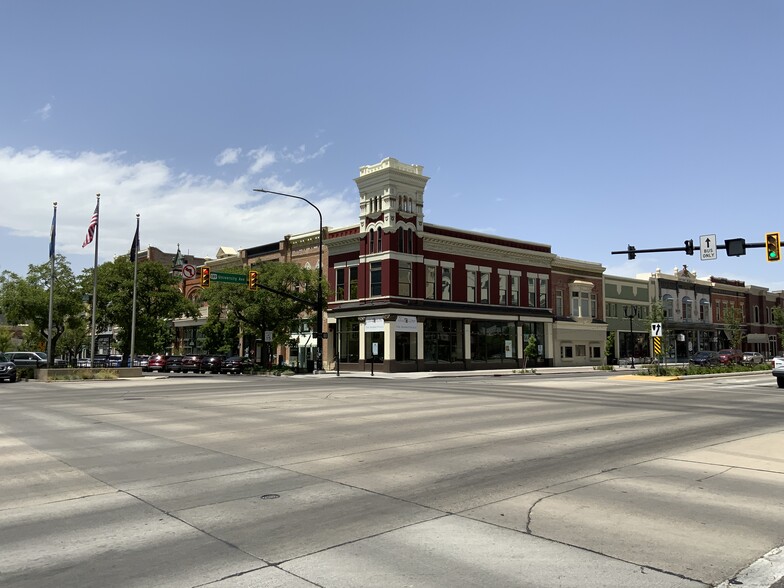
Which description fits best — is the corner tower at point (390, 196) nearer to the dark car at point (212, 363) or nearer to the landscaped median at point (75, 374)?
the dark car at point (212, 363)

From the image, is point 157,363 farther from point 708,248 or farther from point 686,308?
point 686,308

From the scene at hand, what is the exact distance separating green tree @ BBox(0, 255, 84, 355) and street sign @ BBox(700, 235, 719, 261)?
41274 millimetres

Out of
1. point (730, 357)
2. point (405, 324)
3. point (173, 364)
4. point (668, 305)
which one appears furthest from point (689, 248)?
point (668, 305)

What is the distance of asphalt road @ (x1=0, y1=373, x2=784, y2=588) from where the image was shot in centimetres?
506

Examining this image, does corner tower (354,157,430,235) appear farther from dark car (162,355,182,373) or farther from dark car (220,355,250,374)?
dark car (162,355,182,373)

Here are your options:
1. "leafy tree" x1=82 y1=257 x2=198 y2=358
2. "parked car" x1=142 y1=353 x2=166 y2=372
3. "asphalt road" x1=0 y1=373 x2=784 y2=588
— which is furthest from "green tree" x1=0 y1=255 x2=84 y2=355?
"asphalt road" x1=0 y1=373 x2=784 y2=588

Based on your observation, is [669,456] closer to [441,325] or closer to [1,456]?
[1,456]

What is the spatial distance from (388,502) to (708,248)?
24.8m

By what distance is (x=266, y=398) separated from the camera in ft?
68.6

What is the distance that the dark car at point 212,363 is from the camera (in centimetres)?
5041

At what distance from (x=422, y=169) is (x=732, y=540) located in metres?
45.2

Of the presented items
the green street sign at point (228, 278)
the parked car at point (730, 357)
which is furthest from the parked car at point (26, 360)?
the parked car at point (730, 357)

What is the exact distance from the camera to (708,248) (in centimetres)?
2727

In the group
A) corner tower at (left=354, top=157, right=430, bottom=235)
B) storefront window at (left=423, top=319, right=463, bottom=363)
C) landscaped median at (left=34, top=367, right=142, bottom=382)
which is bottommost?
landscaped median at (left=34, top=367, right=142, bottom=382)
